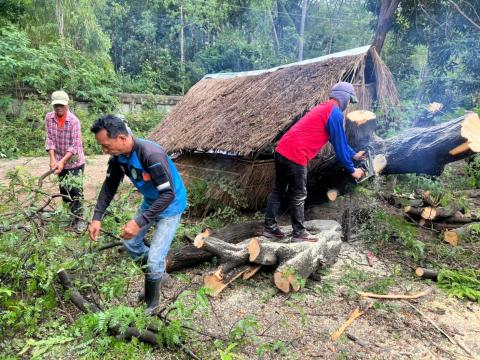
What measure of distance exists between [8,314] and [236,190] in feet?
11.1

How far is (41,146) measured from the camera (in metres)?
10.6

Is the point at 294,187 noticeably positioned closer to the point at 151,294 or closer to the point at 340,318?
the point at 340,318

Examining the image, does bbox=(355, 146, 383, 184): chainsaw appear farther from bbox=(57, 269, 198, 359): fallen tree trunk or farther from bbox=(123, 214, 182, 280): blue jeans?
bbox=(57, 269, 198, 359): fallen tree trunk

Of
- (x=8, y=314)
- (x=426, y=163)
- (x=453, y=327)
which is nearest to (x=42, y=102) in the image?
(x=8, y=314)

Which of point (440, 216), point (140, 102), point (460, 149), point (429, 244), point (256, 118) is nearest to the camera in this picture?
point (460, 149)

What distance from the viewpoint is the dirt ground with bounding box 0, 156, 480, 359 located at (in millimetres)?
2758

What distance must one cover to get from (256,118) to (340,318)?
11.0 feet

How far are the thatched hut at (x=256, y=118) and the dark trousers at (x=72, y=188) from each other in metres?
2.00

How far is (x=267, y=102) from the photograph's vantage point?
5895mm

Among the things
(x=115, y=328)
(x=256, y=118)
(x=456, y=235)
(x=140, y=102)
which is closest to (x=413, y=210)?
(x=456, y=235)

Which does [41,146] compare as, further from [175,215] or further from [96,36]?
[175,215]

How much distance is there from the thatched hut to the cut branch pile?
5.47ft

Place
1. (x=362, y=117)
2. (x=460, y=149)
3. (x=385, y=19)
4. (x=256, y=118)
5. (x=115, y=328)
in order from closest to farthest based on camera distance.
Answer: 1. (x=115, y=328)
2. (x=460, y=149)
3. (x=362, y=117)
4. (x=256, y=118)
5. (x=385, y=19)

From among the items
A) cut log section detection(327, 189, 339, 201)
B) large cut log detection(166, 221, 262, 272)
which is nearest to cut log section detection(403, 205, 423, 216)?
cut log section detection(327, 189, 339, 201)
